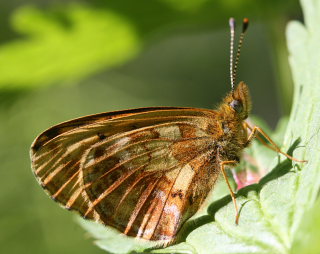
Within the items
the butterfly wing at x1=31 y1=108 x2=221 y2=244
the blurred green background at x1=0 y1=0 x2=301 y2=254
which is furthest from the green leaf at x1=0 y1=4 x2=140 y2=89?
the butterfly wing at x1=31 y1=108 x2=221 y2=244

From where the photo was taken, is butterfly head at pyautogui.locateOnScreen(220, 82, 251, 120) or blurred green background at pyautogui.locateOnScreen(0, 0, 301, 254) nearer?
butterfly head at pyautogui.locateOnScreen(220, 82, 251, 120)

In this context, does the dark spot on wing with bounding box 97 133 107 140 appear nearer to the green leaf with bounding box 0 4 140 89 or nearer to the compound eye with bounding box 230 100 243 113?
the compound eye with bounding box 230 100 243 113

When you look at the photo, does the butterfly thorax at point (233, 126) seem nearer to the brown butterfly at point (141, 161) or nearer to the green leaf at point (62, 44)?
the brown butterfly at point (141, 161)

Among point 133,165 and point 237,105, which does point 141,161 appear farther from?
point 237,105

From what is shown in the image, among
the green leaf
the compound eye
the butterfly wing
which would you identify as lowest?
the butterfly wing

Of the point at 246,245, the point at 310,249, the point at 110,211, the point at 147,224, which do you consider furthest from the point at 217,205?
the point at 310,249

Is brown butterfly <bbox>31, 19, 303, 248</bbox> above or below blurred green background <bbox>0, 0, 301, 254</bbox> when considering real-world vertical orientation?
below

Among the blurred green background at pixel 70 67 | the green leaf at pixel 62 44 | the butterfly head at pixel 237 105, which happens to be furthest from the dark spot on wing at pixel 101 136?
the green leaf at pixel 62 44
